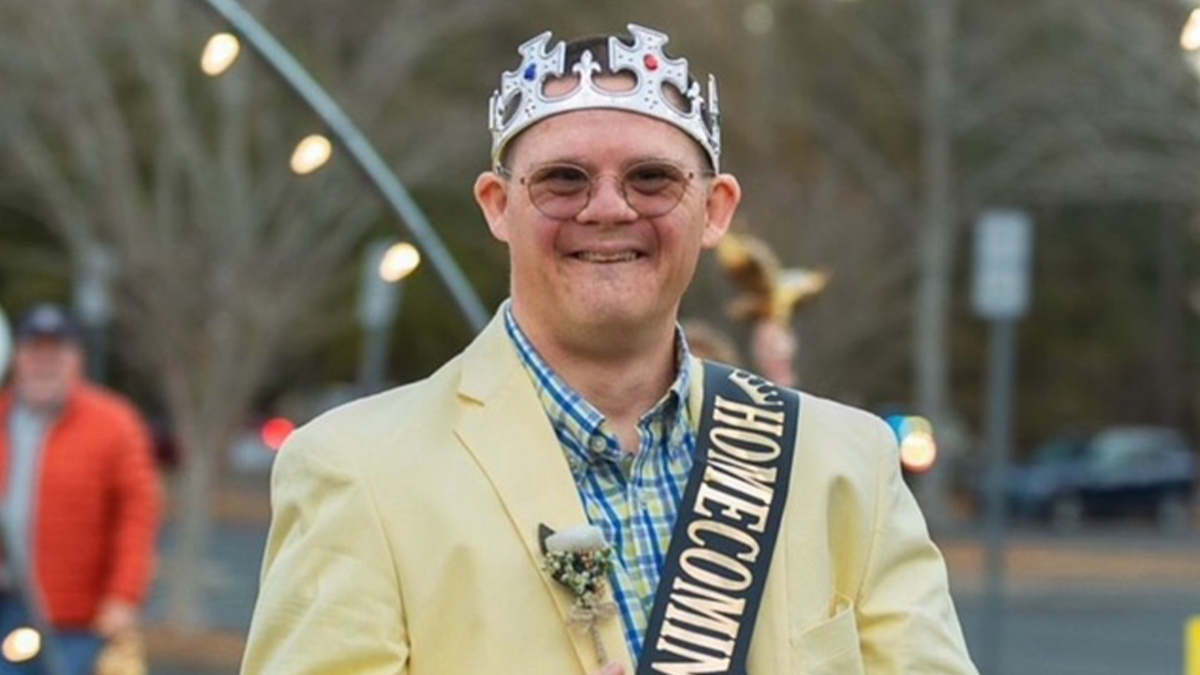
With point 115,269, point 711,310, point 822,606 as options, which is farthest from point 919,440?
point 711,310

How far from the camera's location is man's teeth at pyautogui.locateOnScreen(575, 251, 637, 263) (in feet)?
9.77

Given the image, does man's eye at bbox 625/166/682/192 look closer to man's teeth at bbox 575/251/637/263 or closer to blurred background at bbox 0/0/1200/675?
man's teeth at bbox 575/251/637/263

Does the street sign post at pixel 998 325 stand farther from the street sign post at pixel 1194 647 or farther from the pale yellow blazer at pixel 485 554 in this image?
the pale yellow blazer at pixel 485 554

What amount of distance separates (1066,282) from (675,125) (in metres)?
45.4

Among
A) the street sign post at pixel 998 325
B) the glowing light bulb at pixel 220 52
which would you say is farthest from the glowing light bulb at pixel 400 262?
the street sign post at pixel 998 325

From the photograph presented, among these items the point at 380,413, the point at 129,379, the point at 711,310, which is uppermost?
the point at 129,379

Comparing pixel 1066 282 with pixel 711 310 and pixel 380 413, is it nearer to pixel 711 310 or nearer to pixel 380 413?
pixel 711 310

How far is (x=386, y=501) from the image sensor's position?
288 cm

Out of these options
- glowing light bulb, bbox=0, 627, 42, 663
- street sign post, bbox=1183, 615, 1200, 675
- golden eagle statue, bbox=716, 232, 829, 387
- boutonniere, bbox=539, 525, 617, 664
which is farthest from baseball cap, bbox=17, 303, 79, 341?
boutonniere, bbox=539, 525, 617, 664

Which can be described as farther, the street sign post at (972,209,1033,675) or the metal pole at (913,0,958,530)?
the metal pole at (913,0,958,530)

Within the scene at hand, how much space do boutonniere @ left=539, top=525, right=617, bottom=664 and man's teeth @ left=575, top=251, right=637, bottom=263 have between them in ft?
0.94

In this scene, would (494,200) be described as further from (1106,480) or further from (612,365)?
(1106,480)

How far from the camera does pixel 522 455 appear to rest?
297 centimetres

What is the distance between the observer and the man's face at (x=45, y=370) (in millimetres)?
9250
